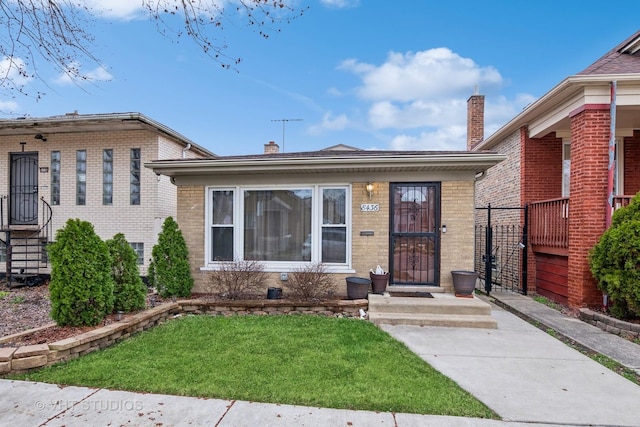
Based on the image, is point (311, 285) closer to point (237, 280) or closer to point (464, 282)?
point (237, 280)

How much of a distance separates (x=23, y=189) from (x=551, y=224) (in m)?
14.1

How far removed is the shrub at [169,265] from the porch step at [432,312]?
368cm

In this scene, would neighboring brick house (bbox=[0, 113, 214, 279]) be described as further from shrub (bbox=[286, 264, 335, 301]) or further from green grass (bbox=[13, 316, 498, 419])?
green grass (bbox=[13, 316, 498, 419])

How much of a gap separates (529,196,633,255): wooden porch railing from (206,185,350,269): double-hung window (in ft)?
14.5

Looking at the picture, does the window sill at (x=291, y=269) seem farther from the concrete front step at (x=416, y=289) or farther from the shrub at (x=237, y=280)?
the concrete front step at (x=416, y=289)

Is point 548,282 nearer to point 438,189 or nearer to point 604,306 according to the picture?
point 604,306

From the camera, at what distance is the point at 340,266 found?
6.75 meters

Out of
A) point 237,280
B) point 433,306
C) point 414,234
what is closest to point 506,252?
point 414,234

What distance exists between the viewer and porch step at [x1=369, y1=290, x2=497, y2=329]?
5.39m

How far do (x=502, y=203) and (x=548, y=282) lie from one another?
3.03 meters

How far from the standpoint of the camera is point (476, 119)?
43.1 feet

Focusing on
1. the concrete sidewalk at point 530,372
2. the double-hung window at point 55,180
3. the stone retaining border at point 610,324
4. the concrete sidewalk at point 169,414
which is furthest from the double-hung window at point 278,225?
the double-hung window at point 55,180

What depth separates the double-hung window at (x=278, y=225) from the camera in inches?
269

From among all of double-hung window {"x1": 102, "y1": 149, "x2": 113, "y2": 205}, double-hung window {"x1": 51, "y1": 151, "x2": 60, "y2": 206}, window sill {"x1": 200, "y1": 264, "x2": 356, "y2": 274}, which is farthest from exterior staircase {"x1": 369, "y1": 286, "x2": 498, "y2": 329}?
double-hung window {"x1": 51, "y1": 151, "x2": 60, "y2": 206}
